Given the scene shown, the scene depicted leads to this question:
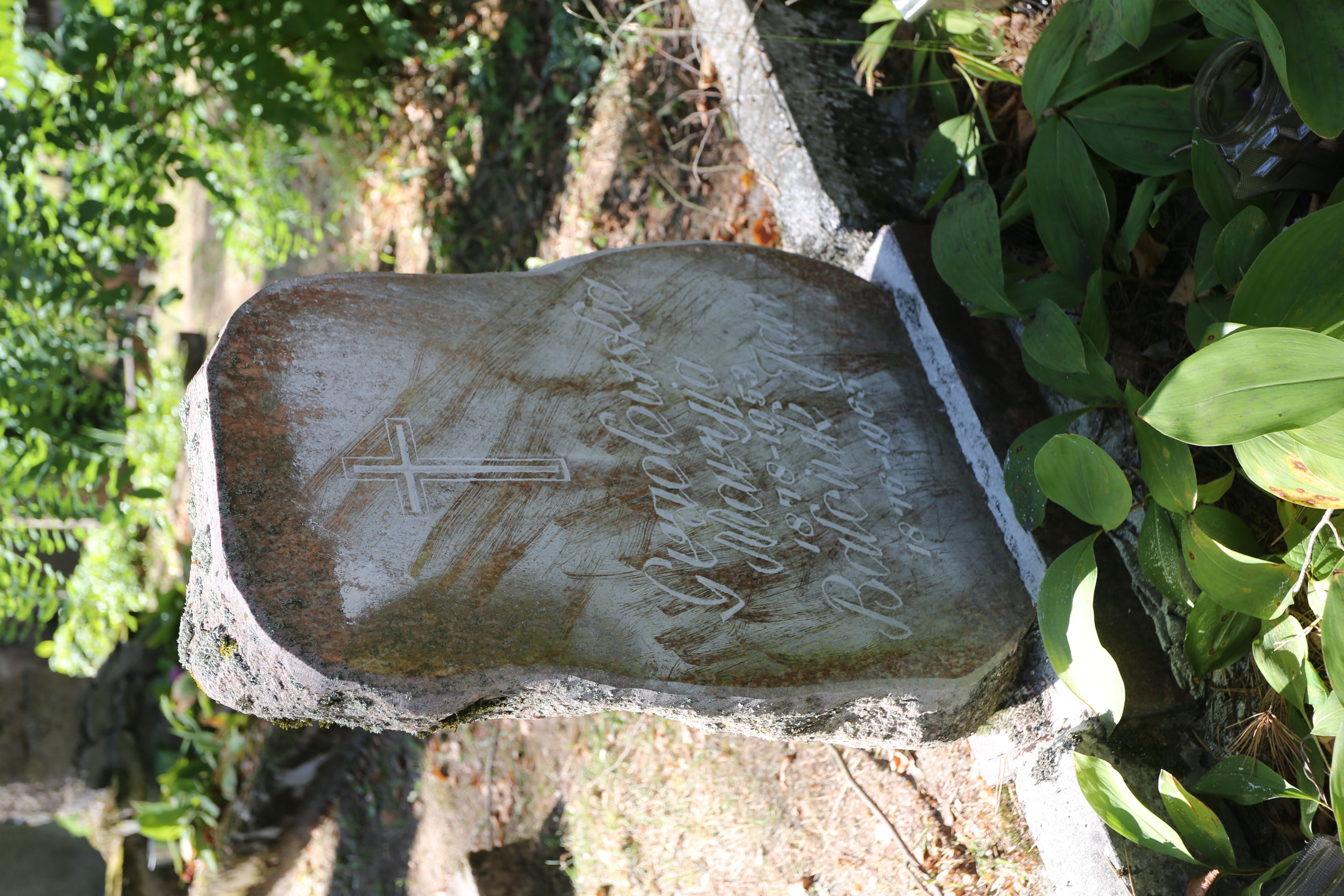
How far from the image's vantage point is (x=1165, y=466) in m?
1.43

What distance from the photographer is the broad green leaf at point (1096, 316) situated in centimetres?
166

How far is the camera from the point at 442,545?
4.58ft

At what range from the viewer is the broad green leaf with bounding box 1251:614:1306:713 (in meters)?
1.40

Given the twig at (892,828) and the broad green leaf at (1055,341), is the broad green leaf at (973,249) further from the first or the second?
the twig at (892,828)

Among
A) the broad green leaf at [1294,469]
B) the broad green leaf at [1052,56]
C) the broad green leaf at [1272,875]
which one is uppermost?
the broad green leaf at [1052,56]

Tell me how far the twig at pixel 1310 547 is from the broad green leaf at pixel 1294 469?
33 millimetres

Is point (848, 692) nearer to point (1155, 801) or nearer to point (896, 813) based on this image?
point (1155, 801)

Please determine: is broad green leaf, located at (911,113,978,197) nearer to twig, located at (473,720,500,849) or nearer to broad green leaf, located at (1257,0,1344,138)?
broad green leaf, located at (1257,0,1344,138)

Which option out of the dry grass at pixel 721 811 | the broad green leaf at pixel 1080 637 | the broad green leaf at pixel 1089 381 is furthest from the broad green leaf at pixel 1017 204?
the dry grass at pixel 721 811

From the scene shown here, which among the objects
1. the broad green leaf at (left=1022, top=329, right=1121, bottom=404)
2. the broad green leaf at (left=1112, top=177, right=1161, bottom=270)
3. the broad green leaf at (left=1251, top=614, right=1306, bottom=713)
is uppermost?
the broad green leaf at (left=1112, top=177, right=1161, bottom=270)

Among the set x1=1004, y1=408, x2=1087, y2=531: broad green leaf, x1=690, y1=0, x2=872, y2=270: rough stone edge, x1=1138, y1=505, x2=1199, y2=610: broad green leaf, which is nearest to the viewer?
x1=1138, y1=505, x2=1199, y2=610: broad green leaf

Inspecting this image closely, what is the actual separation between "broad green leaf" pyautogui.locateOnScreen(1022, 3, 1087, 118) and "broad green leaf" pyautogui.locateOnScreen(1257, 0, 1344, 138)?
1.37ft

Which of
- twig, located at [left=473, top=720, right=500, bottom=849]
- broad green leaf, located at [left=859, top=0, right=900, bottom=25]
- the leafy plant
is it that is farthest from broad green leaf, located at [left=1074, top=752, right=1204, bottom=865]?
twig, located at [left=473, top=720, right=500, bottom=849]

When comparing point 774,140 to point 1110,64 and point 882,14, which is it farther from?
point 1110,64
